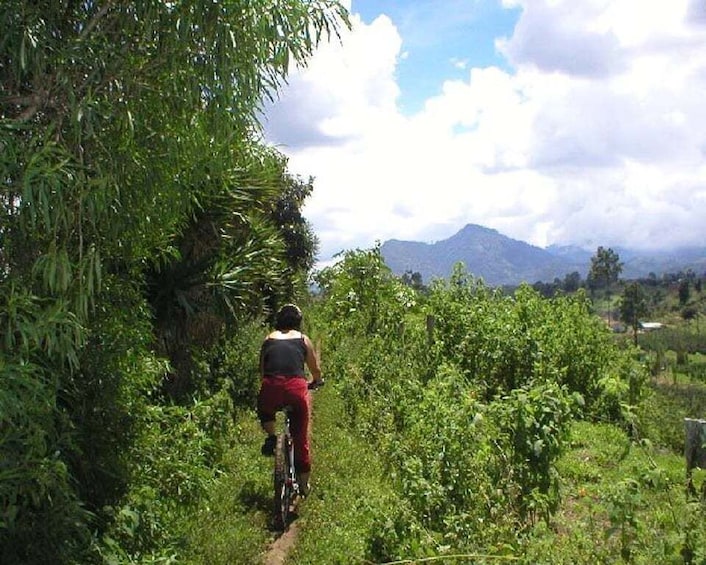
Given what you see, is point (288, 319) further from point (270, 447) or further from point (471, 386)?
point (471, 386)

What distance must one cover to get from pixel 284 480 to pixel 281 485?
5 centimetres

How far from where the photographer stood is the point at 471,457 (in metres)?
5.63

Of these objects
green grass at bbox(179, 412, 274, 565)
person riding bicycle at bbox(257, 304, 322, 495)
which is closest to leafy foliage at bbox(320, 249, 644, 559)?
person riding bicycle at bbox(257, 304, 322, 495)

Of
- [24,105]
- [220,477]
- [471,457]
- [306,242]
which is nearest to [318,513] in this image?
[220,477]

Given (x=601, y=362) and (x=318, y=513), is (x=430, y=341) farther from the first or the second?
(x=318, y=513)

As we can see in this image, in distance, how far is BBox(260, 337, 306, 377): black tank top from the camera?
662 cm

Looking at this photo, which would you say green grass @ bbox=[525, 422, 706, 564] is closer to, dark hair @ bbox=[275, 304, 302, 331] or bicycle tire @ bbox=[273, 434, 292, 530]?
bicycle tire @ bbox=[273, 434, 292, 530]

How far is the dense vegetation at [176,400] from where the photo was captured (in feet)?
13.2

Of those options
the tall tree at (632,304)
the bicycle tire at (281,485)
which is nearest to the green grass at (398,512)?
the bicycle tire at (281,485)

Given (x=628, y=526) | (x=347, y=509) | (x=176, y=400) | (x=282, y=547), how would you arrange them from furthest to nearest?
1. (x=176, y=400)
2. (x=347, y=509)
3. (x=282, y=547)
4. (x=628, y=526)

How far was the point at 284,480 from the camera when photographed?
6508 mm

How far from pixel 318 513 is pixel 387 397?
3500mm

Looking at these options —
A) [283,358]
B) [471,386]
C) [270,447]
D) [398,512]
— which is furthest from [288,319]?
[471,386]

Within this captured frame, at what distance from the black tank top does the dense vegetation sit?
92 centimetres
